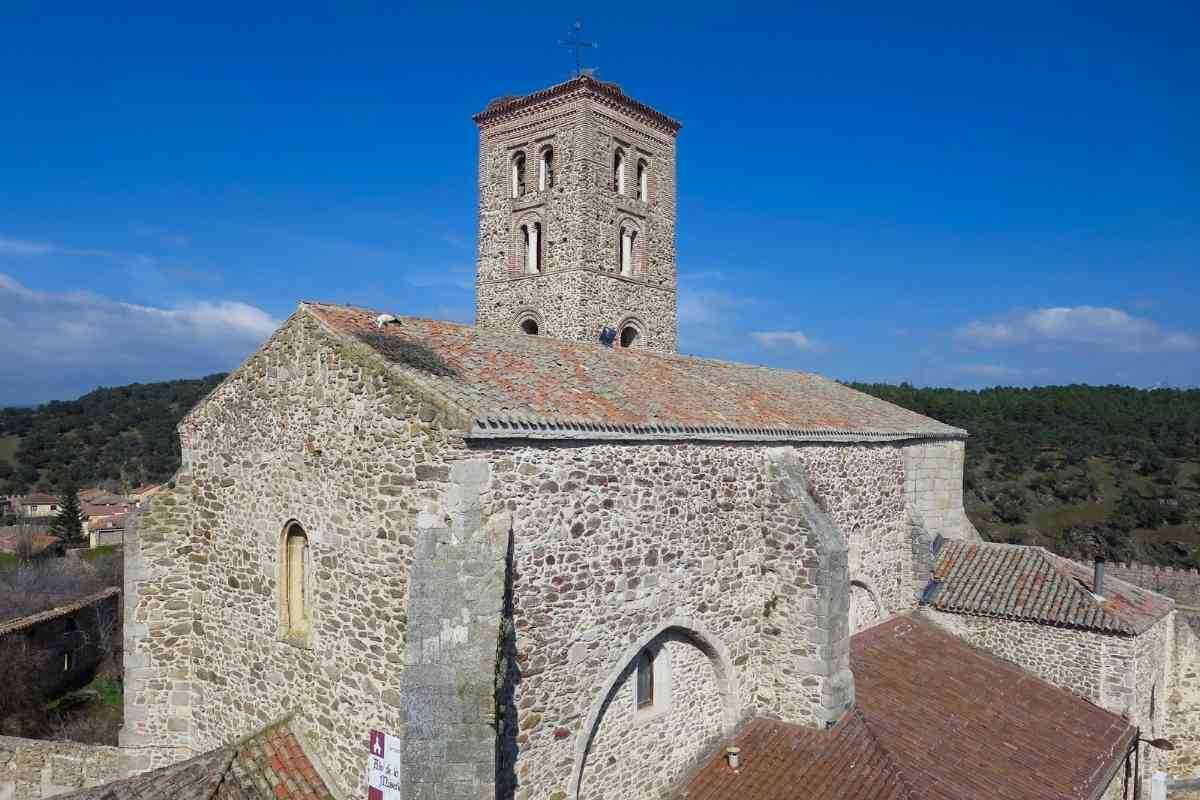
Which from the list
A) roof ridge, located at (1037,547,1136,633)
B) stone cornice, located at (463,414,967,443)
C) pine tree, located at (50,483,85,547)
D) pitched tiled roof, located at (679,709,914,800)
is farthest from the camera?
pine tree, located at (50,483,85,547)

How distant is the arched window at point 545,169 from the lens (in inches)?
691

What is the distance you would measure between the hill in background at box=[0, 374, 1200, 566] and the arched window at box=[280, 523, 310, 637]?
32106mm

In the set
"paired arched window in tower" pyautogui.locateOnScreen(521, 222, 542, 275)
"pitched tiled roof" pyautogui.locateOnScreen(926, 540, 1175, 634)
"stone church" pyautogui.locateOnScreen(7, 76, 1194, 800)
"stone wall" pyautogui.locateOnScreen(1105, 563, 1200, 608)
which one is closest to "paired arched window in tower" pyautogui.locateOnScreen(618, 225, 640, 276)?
"paired arched window in tower" pyautogui.locateOnScreen(521, 222, 542, 275)

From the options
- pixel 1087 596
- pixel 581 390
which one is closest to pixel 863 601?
pixel 1087 596

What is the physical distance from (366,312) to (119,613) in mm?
20286

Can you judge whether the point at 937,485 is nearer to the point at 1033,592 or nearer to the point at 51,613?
the point at 1033,592

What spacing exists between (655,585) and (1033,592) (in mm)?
8408

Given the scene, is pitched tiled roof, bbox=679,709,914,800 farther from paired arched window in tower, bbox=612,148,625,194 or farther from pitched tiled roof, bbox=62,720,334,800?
paired arched window in tower, bbox=612,148,625,194

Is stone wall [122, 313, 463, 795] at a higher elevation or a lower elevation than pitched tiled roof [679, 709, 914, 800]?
higher

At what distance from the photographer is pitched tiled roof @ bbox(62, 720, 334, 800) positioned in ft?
23.4

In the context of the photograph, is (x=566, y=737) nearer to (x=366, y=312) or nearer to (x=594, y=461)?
(x=594, y=461)

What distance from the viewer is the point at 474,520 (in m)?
6.62

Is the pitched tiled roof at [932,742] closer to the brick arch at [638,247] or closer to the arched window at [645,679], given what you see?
the arched window at [645,679]

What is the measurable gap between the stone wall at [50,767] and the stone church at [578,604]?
4.75 ft
